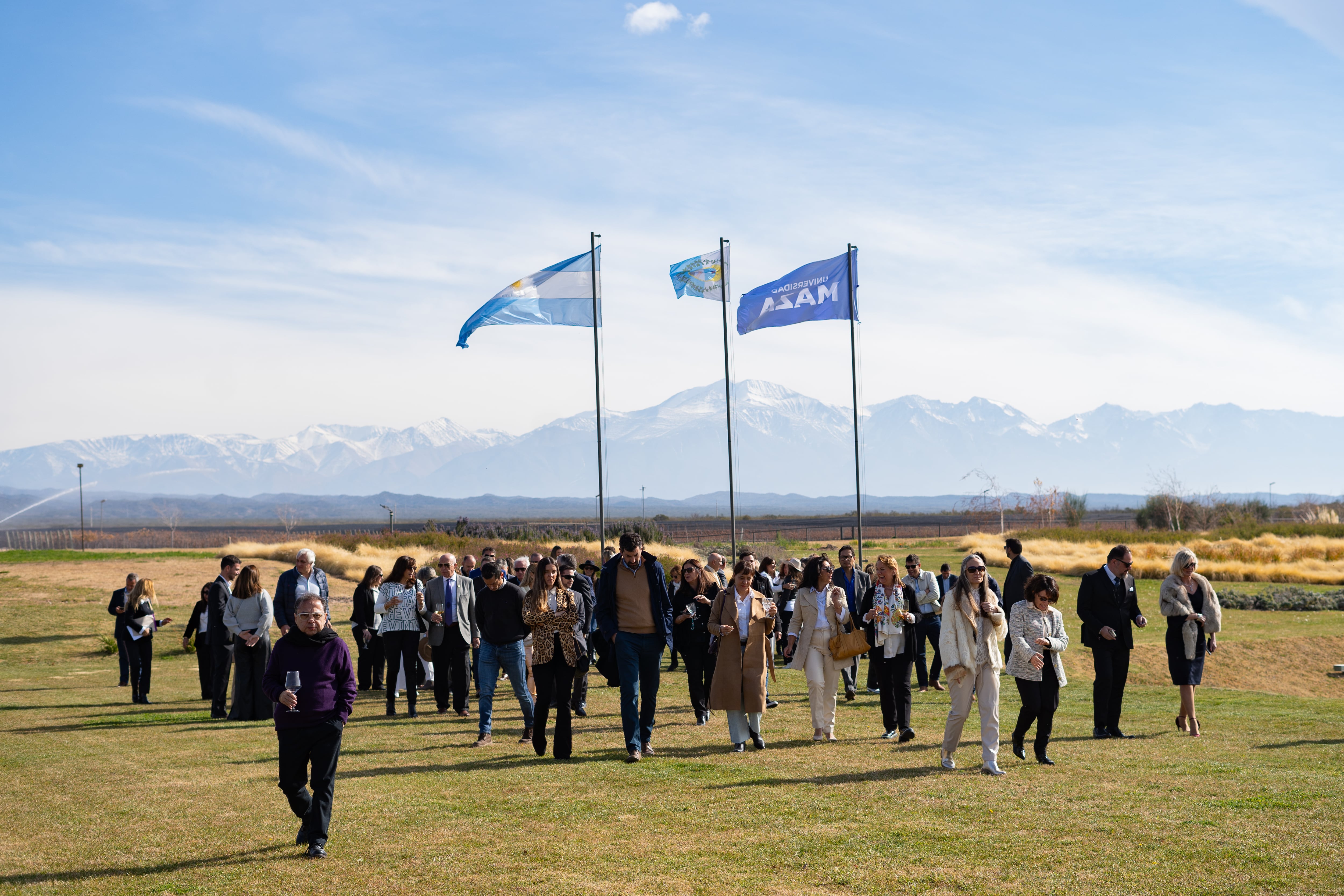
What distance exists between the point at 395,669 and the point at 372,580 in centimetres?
138

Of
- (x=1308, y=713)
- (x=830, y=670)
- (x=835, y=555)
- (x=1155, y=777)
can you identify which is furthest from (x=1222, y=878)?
(x=835, y=555)

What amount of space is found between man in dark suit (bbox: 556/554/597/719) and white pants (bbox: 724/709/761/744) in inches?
60.2

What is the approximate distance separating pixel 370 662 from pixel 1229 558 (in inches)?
1428

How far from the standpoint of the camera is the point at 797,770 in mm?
9523

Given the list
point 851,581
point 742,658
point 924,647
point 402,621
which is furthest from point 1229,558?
point 402,621

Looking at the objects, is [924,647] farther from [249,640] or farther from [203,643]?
[203,643]

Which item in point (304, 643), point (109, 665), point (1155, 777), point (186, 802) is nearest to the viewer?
point (304, 643)

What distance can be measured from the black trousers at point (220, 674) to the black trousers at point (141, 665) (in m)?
2.15

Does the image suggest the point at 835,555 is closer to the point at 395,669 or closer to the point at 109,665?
the point at 109,665

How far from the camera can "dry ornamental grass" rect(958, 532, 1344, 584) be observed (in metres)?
36.8

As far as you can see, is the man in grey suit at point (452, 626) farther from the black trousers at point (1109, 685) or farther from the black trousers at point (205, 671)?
the black trousers at point (1109, 685)

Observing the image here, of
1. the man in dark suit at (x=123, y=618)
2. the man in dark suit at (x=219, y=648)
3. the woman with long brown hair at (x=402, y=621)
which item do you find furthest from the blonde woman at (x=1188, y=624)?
the man in dark suit at (x=123, y=618)

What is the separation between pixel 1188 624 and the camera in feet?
38.0

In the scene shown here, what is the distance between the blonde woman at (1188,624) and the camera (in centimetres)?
1142
